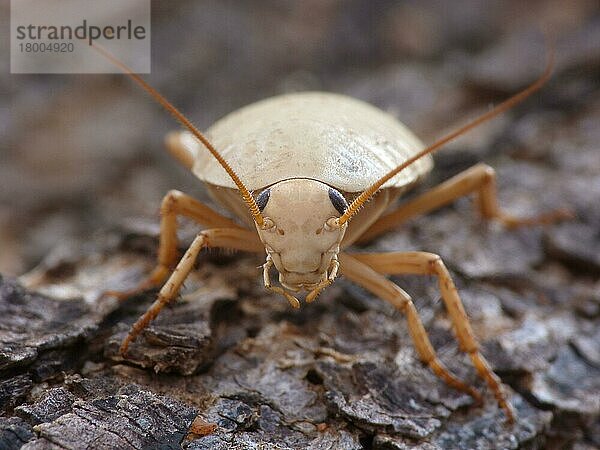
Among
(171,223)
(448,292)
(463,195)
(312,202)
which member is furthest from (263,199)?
(463,195)

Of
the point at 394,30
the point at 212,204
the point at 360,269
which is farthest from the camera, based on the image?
the point at 394,30

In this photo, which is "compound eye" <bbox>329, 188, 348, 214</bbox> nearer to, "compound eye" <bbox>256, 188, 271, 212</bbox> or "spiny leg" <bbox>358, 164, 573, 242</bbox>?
"compound eye" <bbox>256, 188, 271, 212</bbox>

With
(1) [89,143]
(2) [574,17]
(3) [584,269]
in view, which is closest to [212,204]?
(1) [89,143]

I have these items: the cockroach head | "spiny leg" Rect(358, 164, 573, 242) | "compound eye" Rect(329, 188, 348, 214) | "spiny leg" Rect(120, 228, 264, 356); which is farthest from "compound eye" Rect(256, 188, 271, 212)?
"spiny leg" Rect(358, 164, 573, 242)

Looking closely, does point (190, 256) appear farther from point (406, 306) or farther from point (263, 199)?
point (406, 306)

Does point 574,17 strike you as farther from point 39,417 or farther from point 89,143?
point 39,417

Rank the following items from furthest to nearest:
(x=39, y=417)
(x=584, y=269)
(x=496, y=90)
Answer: (x=496, y=90), (x=584, y=269), (x=39, y=417)
